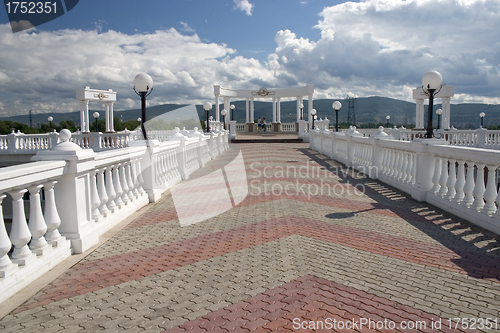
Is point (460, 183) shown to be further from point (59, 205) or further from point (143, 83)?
point (143, 83)

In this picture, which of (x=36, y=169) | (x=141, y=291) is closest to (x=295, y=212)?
(x=141, y=291)

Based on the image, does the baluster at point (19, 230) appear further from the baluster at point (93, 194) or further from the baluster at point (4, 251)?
the baluster at point (93, 194)

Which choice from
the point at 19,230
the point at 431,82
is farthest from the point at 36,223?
the point at 431,82

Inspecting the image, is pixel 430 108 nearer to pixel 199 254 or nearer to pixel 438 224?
pixel 438 224

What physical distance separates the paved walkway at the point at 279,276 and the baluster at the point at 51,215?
1.55ft

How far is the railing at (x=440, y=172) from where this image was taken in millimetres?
5457

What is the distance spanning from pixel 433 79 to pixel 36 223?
861cm

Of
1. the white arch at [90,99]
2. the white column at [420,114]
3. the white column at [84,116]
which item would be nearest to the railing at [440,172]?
the white arch at [90,99]

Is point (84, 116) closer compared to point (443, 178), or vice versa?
point (443, 178)

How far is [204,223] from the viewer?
6.01 metres

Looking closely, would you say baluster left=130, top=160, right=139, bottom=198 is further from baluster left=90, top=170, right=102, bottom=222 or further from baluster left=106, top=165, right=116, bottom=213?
baluster left=90, top=170, right=102, bottom=222

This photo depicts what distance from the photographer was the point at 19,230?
358 centimetres

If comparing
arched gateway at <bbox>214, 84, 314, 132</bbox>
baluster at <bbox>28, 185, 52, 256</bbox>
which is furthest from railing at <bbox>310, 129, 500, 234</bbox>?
arched gateway at <bbox>214, 84, 314, 132</bbox>

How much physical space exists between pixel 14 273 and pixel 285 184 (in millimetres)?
6829
